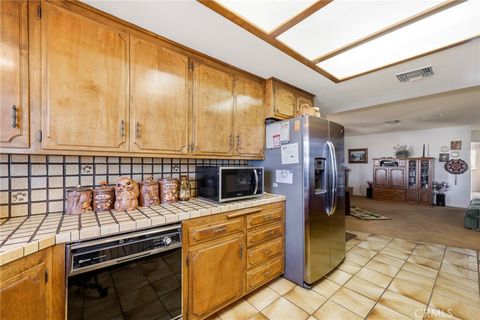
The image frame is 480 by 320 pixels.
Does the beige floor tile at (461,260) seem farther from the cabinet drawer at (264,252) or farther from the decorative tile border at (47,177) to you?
the decorative tile border at (47,177)

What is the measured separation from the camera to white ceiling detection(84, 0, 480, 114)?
1.30m

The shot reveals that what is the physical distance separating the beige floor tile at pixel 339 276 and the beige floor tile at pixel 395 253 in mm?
994

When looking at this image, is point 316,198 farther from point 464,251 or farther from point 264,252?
point 464,251

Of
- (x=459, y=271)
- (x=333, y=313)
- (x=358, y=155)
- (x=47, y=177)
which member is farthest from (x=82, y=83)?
(x=358, y=155)

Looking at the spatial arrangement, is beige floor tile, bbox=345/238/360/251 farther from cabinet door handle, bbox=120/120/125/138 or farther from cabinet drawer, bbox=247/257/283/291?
cabinet door handle, bbox=120/120/125/138

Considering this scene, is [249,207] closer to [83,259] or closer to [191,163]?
[191,163]

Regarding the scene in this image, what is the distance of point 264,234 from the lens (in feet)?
6.20

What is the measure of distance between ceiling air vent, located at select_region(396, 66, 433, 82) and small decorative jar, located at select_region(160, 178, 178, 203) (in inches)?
106

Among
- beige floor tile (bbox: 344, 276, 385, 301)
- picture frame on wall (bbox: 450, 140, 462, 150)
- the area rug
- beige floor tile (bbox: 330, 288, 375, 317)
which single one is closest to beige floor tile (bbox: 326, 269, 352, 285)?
beige floor tile (bbox: 344, 276, 385, 301)

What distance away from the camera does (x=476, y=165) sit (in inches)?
324

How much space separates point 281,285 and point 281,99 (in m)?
2.12

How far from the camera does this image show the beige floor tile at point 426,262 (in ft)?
7.70

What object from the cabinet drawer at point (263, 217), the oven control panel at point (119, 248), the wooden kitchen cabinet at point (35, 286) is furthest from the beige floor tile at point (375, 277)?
the wooden kitchen cabinet at point (35, 286)

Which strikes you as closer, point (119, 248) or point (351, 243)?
point (119, 248)
